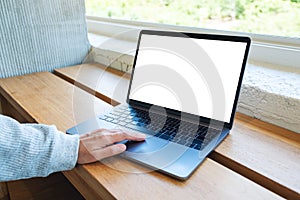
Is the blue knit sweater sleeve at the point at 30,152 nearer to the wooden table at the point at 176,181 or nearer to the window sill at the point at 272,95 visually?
the wooden table at the point at 176,181

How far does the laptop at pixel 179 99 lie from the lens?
495 mm

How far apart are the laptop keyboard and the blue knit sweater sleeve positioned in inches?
6.3

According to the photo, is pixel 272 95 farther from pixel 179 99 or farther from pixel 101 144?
pixel 101 144

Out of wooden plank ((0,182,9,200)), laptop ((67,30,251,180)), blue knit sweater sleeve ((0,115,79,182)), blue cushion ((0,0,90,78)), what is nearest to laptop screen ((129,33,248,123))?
laptop ((67,30,251,180))

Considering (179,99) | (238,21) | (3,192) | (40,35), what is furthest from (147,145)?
(3,192)

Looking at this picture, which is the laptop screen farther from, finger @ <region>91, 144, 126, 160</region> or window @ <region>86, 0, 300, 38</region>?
window @ <region>86, 0, 300, 38</region>

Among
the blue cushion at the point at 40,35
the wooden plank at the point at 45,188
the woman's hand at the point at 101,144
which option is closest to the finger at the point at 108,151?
the woman's hand at the point at 101,144

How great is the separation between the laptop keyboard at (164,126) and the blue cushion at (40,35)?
0.56m

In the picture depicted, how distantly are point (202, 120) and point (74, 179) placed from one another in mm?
325

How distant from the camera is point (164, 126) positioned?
585 mm

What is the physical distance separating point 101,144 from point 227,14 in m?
0.72

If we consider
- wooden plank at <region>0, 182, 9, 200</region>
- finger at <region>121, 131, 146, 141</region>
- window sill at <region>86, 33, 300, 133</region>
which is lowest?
wooden plank at <region>0, 182, 9, 200</region>

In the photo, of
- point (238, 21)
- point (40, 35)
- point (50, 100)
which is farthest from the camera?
point (40, 35)

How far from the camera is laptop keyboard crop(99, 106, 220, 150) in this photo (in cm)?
53
